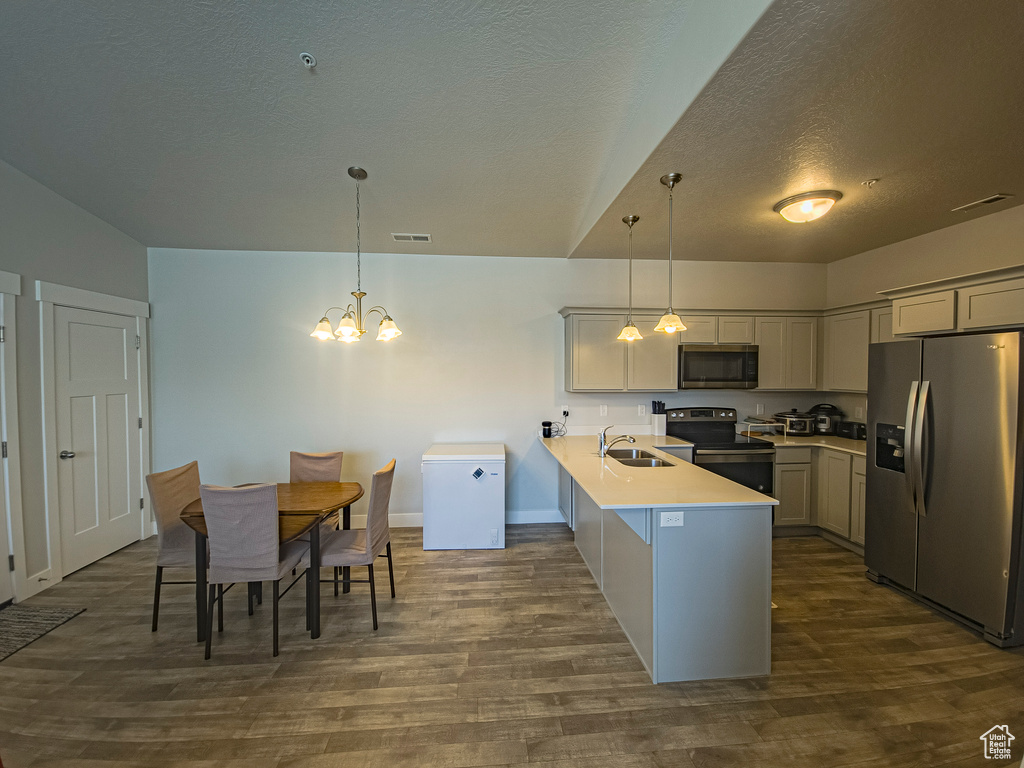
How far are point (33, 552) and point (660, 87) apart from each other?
4964 millimetres

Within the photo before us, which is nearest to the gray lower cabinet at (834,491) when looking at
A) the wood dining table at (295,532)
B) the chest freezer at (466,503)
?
the chest freezer at (466,503)

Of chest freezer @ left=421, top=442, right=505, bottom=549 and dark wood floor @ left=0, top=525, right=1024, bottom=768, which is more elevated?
chest freezer @ left=421, top=442, right=505, bottom=549

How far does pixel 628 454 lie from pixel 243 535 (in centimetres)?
278

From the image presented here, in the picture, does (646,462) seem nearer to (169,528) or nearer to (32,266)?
(169,528)

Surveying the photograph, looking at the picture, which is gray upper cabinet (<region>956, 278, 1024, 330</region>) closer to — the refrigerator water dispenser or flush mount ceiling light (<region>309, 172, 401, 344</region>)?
the refrigerator water dispenser

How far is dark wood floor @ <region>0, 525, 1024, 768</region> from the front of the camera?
1674 millimetres

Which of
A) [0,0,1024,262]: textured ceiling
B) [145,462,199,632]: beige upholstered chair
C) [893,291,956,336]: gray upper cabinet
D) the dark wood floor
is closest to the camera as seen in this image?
[0,0,1024,262]: textured ceiling

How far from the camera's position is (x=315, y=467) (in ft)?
11.0

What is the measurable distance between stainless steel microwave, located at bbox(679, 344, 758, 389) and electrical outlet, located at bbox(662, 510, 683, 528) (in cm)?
230

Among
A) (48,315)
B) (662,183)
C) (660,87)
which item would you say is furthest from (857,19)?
(48,315)

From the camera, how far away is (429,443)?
427 cm

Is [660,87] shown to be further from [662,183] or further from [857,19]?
[857,19]

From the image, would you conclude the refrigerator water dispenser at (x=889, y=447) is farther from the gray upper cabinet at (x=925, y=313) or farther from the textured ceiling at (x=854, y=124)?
the textured ceiling at (x=854, y=124)

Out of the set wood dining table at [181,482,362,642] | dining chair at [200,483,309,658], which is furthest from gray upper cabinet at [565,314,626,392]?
dining chair at [200,483,309,658]
